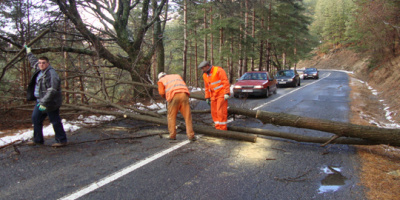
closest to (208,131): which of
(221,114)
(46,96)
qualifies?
(221,114)

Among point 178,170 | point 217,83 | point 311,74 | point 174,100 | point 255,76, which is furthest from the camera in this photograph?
point 311,74

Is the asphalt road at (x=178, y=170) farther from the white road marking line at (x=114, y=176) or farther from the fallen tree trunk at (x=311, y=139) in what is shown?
the fallen tree trunk at (x=311, y=139)

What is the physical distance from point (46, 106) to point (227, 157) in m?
3.51

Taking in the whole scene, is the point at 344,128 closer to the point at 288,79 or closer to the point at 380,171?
the point at 380,171

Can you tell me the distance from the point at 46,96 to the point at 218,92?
363 cm

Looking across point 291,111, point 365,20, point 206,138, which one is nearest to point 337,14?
point 365,20

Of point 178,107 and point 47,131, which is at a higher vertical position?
point 178,107

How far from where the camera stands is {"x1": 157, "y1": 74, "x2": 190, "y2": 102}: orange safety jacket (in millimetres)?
5358

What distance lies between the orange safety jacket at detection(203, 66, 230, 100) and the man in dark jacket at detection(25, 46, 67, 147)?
10.8 feet

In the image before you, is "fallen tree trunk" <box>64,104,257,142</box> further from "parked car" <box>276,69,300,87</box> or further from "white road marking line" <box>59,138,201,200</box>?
"parked car" <box>276,69,300,87</box>

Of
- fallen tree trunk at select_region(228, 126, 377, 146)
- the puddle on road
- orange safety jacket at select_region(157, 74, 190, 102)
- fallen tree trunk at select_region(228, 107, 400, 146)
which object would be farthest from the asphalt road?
orange safety jacket at select_region(157, 74, 190, 102)

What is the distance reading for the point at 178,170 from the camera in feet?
12.7

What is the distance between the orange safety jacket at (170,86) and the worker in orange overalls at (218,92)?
95 cm

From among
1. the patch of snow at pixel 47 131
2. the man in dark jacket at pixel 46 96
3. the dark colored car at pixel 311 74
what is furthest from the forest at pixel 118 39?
the dark colored car at pixel 311 74
